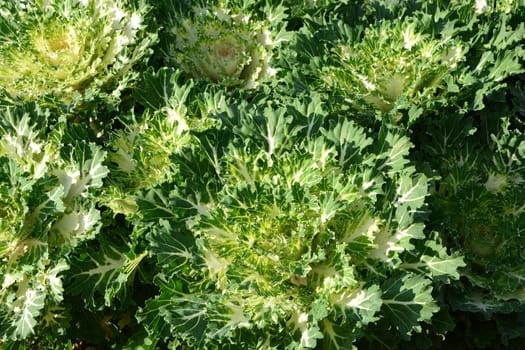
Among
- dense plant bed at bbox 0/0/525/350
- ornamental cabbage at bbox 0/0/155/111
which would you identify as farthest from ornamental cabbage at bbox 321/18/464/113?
ornamental cabbage at bbox 0/0/155/111

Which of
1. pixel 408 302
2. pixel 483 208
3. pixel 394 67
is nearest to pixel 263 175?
pixel 408 302

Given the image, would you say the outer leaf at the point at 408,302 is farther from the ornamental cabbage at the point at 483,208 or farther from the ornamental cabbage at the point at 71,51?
the ornamental cabbage at the point at 71,51

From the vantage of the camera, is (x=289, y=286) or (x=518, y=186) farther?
(x=518, y=186)

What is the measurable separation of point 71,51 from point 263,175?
161 centimetres

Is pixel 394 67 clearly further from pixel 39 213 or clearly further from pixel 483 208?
pixel 39 213

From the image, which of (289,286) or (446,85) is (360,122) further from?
(289,286)

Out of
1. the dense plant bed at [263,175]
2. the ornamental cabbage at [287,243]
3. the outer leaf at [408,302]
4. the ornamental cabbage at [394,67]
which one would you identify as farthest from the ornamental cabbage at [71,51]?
the outer leaf at [408,302]

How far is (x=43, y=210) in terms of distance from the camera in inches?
112

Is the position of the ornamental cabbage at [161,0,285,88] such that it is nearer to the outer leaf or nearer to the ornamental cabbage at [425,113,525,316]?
the ornamental cabbage at [425,113,525,316]

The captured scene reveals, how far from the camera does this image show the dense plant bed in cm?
247

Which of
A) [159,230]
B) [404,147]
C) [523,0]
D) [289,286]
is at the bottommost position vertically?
[289,286]

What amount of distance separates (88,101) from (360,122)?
5.33 ft

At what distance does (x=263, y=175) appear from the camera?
2.62 metres

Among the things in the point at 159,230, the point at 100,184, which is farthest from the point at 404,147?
the point at 100,184
